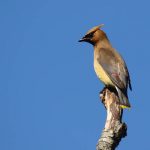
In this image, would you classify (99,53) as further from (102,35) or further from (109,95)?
(109,95)

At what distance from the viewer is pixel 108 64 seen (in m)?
9.33

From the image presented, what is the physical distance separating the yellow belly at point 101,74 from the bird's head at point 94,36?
0.60 metres

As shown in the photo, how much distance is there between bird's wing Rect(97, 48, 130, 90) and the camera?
8.79 metres

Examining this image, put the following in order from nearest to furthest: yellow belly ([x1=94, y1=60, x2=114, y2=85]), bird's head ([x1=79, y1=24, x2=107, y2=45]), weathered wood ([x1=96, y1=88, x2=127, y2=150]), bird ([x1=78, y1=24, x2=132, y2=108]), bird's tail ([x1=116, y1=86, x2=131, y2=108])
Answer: weathered wood ([x1=96, y1=88, x2=127, y2=150]) < bird's tail ([x1=116, y1=86, x2=131, y2=108]) < bird ([x1=78, y1=24, x2=132, y2=108]) < yellow belly ([x1=94, y1=60, x2=114, y2=85]) < bird's head ([x1=79, y1=24, x2=107, y2=45])

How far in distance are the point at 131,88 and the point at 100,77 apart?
1.78 feet

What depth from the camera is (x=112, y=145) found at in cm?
600

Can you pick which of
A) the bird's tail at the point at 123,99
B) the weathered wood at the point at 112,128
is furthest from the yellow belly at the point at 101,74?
the weathered wood at the point at 112,128

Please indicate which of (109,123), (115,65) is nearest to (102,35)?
(115,65)

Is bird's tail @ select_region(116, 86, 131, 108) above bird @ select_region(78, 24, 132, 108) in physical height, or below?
below

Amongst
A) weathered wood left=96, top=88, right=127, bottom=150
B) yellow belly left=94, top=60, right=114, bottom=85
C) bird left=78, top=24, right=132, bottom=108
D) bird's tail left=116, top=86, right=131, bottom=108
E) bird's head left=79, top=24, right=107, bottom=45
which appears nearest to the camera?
weathered wood left=96, top=88, right=127, bottom=150

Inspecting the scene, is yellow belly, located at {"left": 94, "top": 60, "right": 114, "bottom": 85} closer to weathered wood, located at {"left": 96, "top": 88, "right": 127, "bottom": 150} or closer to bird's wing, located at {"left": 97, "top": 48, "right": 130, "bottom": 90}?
bird's wing, located at {"left": 97, "top": 48, "right": 130, "bottom": 90}

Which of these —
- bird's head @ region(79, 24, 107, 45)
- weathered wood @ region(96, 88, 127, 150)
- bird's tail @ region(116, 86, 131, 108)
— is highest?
bird's head @ region(79, 24, 107, 45)

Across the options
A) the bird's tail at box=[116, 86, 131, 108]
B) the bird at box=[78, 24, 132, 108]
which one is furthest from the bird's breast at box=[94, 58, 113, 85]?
the bird's tail at box=[116, 86, 131, 108]

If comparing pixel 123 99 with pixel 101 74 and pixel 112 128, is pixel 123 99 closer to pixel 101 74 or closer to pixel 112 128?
pixel 101 74
